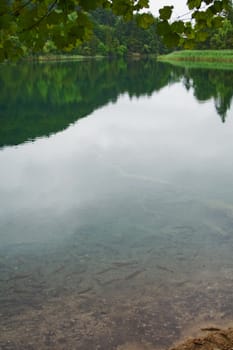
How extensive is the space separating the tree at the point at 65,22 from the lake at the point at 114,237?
5.77 m

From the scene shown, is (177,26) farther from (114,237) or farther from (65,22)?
(114,237)

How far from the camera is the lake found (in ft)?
28.9

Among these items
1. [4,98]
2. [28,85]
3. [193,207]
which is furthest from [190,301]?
[28,85]

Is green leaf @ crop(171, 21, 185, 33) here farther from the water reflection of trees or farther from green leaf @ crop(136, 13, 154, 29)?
the water reflection of trees

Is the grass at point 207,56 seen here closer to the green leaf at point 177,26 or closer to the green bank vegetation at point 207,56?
the green bank vegetation at point 207,56

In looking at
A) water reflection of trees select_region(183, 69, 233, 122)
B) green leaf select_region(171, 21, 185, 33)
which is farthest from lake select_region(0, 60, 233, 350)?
water reflection of trees select_region(183, 69, 233, 122)

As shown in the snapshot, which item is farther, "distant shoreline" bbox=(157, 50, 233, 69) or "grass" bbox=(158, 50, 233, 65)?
"grass" bbox=(158, 50, 233, 65)

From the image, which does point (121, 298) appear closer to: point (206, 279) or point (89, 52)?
point (206, 279)

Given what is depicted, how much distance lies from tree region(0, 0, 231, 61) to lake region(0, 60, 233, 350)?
577cm

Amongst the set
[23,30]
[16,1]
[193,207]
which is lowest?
[193,207]

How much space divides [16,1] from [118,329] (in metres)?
6.46

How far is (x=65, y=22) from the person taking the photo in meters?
4.10

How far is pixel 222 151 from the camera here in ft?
81.9

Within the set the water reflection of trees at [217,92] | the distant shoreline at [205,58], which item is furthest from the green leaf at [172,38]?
the distant shoreline at [205,58]
